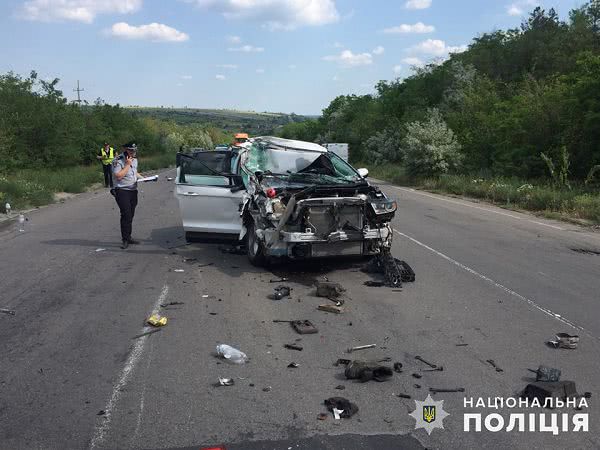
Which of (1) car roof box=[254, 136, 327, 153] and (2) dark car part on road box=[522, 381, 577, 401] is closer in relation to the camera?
(2) dark car part on road box=[522, 381, 577, 401]

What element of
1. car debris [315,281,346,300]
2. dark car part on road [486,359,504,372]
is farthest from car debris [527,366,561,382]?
car debris [315,281,346,300]

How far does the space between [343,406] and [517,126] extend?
24.9 meters

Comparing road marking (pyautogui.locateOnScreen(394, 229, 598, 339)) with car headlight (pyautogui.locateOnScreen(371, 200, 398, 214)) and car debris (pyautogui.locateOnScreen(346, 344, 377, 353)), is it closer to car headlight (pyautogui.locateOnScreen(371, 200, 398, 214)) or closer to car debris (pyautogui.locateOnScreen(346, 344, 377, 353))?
car headlight (pyautogui.locateOnScreen(371, 200, 398, 214))

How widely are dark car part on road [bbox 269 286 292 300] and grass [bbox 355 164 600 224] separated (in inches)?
447

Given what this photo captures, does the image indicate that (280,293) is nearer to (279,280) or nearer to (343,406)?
(279,280)

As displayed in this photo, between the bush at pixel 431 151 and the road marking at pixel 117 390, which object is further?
the bush at pixel 431 151

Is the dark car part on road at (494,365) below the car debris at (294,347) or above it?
above

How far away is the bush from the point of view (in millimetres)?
30781

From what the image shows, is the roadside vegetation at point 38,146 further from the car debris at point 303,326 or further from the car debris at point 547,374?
the car debris at point 547,374

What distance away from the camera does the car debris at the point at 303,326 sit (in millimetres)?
6095

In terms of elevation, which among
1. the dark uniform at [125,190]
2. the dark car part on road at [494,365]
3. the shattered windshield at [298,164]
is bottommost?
the dark car part on road at [494,365]

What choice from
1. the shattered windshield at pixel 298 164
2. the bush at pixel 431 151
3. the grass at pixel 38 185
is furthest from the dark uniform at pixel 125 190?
the bush at pixel 431 151

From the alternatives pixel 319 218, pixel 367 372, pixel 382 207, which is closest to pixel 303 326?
pixel 367 372

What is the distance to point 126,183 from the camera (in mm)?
10977
